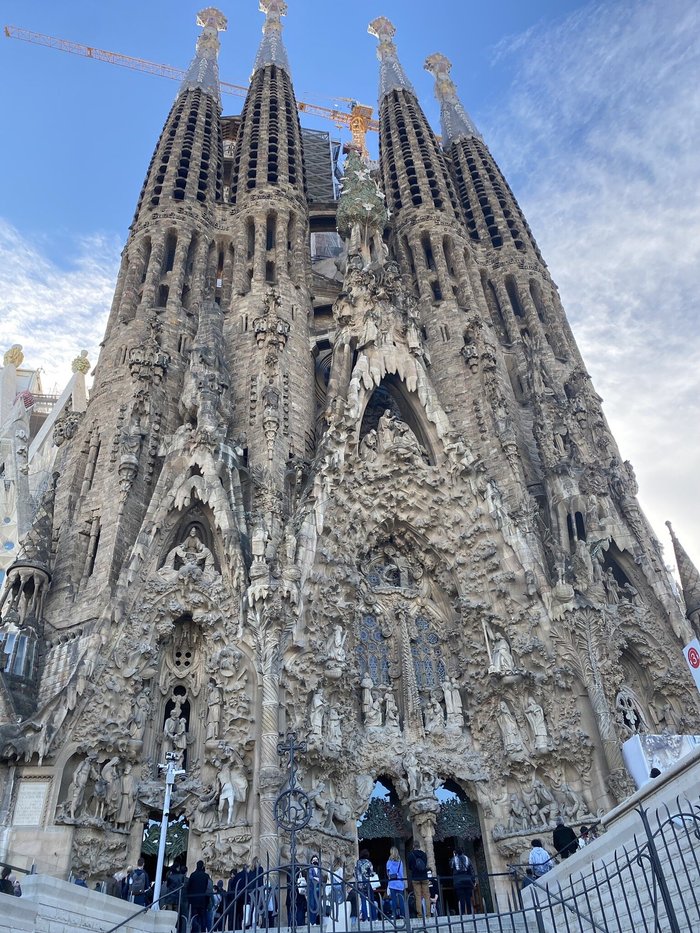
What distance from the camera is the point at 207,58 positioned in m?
33.7

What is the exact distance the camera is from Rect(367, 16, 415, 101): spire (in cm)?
3597

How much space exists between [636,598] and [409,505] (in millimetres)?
5485

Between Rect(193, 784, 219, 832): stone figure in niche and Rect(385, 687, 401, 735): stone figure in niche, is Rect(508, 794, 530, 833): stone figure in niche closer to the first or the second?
Rect(385, 687, 401, 735): stone figure in niche

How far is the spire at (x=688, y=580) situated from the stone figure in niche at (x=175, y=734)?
37.9 feet

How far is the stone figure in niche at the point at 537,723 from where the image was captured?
1442cm

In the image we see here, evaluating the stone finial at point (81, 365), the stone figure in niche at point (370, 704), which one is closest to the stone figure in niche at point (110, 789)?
the stone figure in niche at point (370, 704)

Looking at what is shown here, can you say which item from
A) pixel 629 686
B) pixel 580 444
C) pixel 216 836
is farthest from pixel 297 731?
pixel 580 444

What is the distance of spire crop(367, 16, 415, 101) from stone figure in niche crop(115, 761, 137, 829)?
107ft

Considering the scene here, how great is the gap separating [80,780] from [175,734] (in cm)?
192

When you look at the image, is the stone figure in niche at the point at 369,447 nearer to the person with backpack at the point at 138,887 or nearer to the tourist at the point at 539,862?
the tourist at the point at 539,862

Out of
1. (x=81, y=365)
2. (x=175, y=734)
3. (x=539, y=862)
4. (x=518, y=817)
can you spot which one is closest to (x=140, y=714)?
(x=175, y=734)

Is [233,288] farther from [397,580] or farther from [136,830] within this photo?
[136,830]

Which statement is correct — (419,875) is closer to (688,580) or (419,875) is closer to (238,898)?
(238,898)

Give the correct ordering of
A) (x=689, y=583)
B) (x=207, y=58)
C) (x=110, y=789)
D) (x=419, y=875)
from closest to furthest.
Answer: (x=419, y=875) → (x=110, y=789) → (x=689, y=583) → (x=207, y=58)
